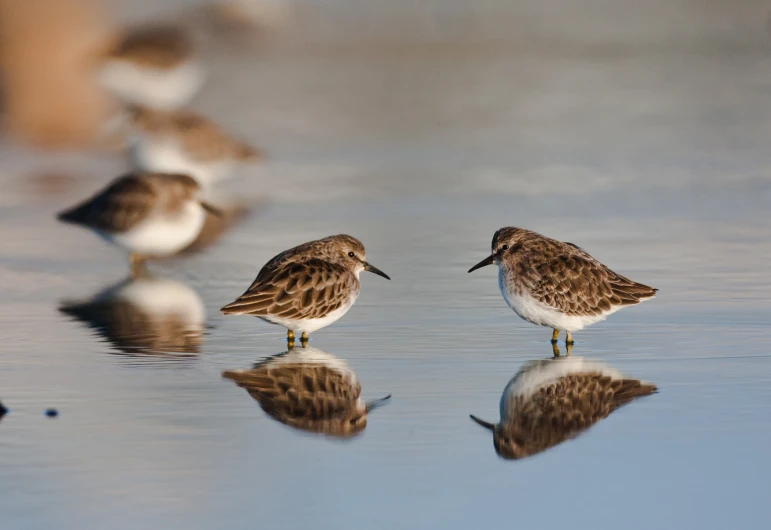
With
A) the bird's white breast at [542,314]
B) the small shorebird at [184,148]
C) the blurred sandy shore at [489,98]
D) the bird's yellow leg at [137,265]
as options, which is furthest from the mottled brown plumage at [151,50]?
the bird's white breast at [542,314]

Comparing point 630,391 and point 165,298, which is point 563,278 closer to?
point 630,391

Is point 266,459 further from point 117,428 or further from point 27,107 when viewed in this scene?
point 27,107

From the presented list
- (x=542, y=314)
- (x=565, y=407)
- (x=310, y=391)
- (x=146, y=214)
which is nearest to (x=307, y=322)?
(x=310, y=391)

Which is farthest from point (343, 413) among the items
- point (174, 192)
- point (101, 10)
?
point (101, 10)

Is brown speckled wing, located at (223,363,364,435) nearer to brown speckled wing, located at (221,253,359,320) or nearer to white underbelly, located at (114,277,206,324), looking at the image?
brown speckled wing, located at (221,253,359,320)

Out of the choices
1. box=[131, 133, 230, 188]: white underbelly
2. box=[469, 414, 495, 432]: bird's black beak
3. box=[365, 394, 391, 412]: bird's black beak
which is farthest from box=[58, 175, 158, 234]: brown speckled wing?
box=[469, 414, 495, 432]: bird's black beak

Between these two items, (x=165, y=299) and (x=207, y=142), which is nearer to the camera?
(x=165, y=299)
